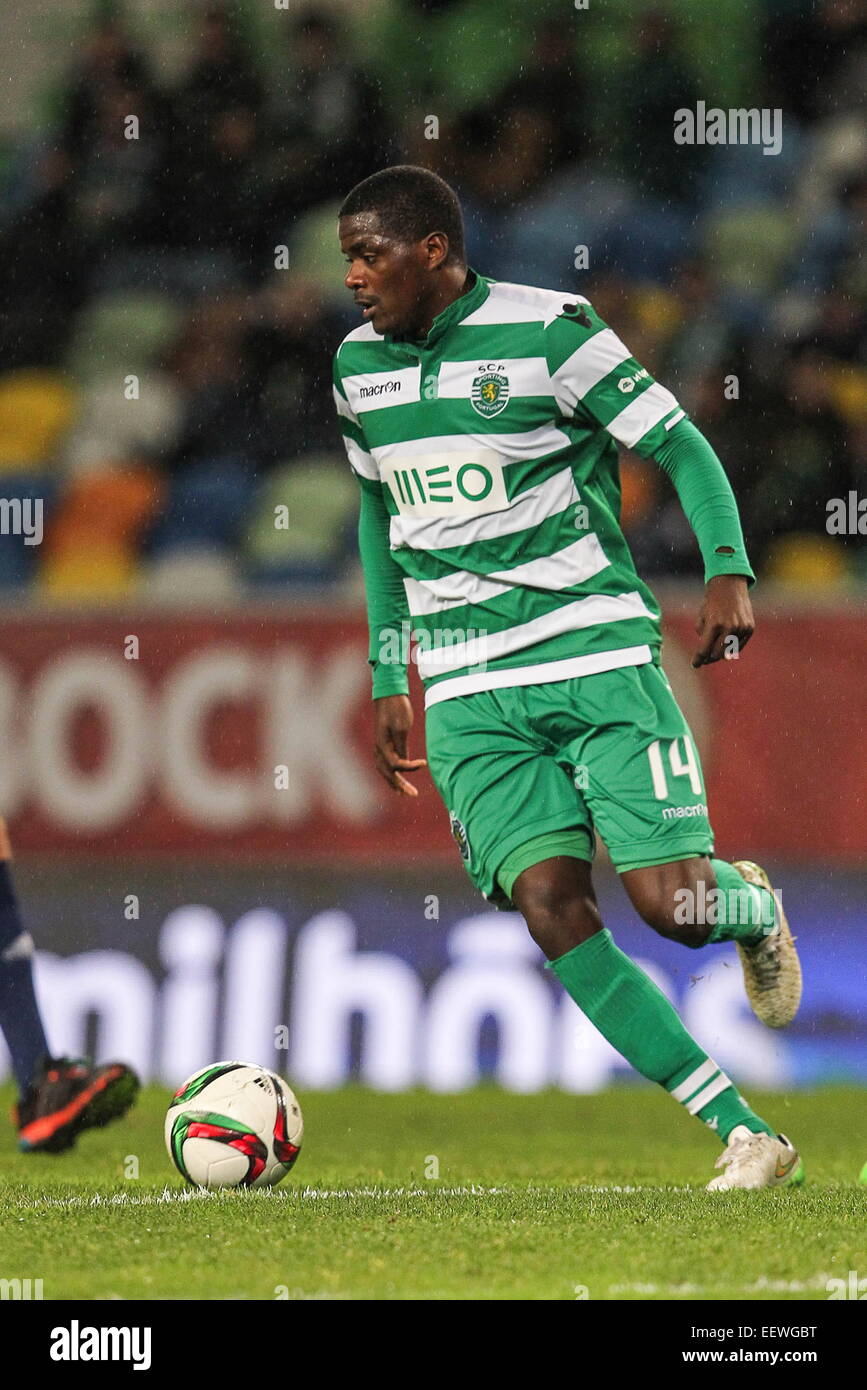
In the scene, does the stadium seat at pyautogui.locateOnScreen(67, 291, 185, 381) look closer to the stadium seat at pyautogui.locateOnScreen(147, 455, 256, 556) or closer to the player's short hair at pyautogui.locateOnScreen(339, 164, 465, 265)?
the stadium seat at pyautogui.locateOnScreen(147, 455, 256, 556)

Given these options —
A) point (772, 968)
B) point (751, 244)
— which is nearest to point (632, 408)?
point (772, 968)

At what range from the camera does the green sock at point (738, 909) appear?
4152 mm

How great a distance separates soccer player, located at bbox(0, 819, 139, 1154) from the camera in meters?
5.23

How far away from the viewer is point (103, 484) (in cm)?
928

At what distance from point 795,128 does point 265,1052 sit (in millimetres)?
5202

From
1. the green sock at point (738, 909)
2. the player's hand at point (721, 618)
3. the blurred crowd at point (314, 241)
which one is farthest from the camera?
the blurred crowd at point (314, 241)

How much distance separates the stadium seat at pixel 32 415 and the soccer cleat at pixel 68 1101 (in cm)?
468

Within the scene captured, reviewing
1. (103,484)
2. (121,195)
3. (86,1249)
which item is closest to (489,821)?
(86,1249)

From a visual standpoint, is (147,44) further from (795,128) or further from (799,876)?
(799,876)

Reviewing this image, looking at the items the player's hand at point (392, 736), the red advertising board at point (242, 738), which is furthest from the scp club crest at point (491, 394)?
the red advertising board at point (242, 738)

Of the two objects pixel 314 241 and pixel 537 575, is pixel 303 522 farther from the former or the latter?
Result: pixel 537 575

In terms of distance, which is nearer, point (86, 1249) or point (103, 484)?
point (86, 1249)

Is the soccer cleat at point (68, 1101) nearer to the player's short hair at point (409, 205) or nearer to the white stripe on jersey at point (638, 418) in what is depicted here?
the white stripe on jersey at point (638, 418)

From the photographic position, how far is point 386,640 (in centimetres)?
467
